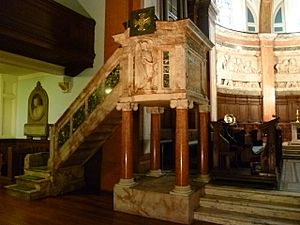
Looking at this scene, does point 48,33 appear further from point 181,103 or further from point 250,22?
point 250,22

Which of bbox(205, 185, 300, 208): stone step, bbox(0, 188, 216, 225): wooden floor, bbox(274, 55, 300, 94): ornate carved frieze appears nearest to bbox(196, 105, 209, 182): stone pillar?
bbox(205, 185, 300, 208): stone step

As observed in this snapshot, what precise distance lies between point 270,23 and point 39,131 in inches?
438

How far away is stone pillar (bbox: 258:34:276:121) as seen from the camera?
39.3 ft

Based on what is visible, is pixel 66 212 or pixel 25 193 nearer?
pixel 66 212

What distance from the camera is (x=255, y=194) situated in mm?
3906

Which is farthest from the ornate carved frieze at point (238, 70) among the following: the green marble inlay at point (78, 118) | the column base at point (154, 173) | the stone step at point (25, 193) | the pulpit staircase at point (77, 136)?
the stone step at point (25, 193)

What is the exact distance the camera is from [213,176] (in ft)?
15.4

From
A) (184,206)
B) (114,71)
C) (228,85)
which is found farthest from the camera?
(228,85)

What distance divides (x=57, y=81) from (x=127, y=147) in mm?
3370

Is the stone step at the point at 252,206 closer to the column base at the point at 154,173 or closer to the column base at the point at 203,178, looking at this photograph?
the column base at the point at 203,178

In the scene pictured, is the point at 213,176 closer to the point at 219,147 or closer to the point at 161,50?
the point at 219,147

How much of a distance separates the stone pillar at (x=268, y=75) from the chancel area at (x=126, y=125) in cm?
376

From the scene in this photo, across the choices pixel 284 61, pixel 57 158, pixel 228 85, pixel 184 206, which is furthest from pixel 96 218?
pixel 284 61

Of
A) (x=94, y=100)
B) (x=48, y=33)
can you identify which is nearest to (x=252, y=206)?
(x=94, y=100)
